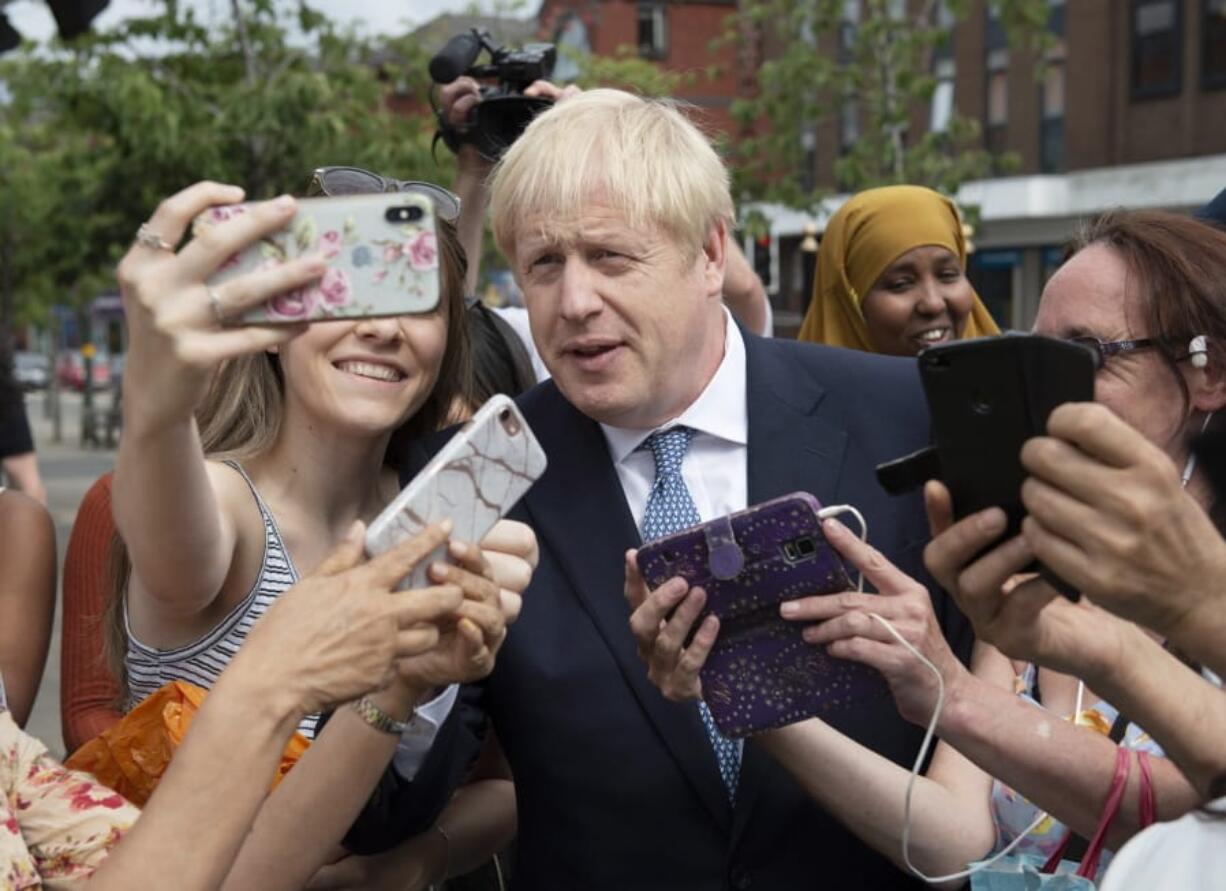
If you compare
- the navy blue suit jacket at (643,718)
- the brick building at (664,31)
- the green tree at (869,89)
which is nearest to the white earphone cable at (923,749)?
the navy blue suit jacket at (643,718)

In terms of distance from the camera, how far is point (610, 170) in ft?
8.27

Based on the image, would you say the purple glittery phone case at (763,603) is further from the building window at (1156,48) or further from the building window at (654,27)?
the building window at (654,27)

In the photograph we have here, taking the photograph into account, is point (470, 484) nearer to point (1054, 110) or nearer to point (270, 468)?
point (270, 468)

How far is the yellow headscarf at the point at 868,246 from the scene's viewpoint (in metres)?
4.12

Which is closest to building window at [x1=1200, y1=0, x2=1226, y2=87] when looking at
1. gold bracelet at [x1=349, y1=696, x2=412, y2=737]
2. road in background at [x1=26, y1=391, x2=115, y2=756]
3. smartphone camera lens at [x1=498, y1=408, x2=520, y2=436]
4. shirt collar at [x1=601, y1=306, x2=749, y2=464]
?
road in background at [x1=26, y1=391, x2=115, y2=756]

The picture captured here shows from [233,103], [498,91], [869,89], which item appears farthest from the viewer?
[869,89]

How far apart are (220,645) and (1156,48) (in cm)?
2783

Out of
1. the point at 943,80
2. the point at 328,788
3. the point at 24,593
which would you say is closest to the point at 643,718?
the point at 328,788

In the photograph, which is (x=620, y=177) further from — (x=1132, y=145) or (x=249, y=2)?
(x=1132, y=145)

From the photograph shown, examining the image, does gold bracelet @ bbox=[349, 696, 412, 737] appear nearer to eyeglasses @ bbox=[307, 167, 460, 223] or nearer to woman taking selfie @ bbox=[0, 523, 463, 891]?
woman taking selfie @ bbox=[0, 523, 463, 891]

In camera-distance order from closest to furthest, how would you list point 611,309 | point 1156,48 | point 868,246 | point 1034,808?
point 1034,808
point 611,309
point 868,246
point 1156,48

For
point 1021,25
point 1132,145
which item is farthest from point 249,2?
point 1132,145

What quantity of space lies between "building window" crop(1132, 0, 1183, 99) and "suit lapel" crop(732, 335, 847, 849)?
2671cm

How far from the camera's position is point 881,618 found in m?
2.05
